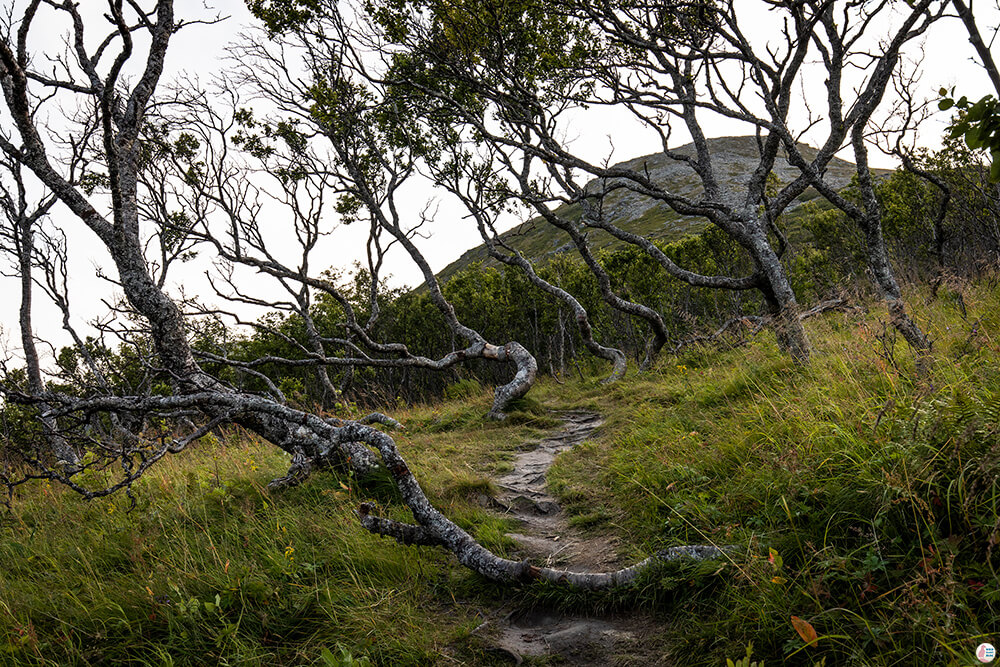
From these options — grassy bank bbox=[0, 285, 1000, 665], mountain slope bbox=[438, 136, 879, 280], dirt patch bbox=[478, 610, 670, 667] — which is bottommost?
dirt patch bbox=[478, 610, 670, 667]

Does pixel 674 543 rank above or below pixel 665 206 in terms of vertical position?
below

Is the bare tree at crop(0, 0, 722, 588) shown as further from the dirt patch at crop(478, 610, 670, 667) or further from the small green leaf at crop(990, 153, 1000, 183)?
the small green leaf at crop(990, 153, 1000, 183)

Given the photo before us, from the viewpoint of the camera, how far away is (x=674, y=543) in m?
3.31

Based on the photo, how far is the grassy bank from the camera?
2.12 meters

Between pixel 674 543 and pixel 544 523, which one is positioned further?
pixel 544 523

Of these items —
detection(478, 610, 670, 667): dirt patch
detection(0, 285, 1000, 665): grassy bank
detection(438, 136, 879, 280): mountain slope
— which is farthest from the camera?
detection(438, 136, 879, 280): mountain slope

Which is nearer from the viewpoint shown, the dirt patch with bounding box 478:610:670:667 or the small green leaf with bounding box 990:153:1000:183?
the small green leaf with bounding box 990:153:1000:183

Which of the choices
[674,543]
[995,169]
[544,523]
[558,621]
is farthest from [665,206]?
[995,169]

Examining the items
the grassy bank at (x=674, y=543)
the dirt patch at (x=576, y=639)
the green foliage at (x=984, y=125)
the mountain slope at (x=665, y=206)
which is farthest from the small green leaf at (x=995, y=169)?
the mountain slope at (x=665, y=206)

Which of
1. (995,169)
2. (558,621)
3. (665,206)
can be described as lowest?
(558,621)

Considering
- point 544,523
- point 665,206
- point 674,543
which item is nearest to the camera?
point 674,543

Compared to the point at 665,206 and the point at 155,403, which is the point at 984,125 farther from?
the point at 665,206

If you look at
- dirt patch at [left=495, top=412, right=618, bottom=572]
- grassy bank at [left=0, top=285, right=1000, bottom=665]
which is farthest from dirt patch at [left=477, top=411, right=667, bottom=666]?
grassy bank at [left=0, top=285, right=1000, bottom=665]

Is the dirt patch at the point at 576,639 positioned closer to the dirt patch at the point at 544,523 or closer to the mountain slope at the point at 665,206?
the dirt patch at the point at 544,523
